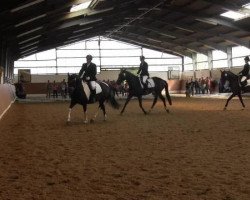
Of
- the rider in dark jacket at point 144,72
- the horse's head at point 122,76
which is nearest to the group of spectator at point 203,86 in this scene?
the rider in dark jacket at point 144,72

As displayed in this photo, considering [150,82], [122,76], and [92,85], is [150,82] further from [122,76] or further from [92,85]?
[92,85]

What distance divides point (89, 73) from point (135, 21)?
95.4 ft

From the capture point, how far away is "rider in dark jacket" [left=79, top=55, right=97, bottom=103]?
1173 centimetres

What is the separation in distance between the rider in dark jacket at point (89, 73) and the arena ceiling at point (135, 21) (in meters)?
5.46

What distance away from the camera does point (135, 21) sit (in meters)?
39.9

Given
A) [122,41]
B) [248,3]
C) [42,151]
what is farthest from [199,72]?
[42,151]

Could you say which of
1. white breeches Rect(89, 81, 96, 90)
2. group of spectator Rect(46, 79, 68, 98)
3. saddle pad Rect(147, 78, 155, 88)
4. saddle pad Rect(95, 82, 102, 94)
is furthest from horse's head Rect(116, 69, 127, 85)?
group of spectator Rect(46, 79, 68, 98)

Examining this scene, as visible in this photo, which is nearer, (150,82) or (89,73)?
(89,73)

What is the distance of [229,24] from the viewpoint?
32594mm

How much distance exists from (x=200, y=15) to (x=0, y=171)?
28393mm

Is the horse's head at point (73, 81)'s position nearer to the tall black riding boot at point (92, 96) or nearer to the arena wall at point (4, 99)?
the tall black riding boot at point (92, 96)

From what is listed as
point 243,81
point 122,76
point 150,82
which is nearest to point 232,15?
point 243,81

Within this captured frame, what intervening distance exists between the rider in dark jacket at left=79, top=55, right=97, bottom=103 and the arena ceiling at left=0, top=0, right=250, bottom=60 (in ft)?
17.9

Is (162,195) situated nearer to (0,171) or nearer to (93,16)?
(0,171)
